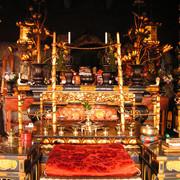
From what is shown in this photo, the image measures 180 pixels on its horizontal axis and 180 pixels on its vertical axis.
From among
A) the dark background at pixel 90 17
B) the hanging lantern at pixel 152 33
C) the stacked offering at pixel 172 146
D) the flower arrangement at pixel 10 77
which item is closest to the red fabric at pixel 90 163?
the stacked offering at pixel 172 146

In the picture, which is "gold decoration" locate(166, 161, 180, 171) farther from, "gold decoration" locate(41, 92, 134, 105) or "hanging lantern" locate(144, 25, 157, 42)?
"hanging lantern" locate(144, 25, 157, 42)

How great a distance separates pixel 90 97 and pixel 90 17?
3.23 m

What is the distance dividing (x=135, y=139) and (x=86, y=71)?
2841 millimetres

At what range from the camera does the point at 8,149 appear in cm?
221

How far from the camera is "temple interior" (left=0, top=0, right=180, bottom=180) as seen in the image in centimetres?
213

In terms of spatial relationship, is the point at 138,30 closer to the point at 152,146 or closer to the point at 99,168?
the point at 152,146

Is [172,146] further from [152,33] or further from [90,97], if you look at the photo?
[152,33]

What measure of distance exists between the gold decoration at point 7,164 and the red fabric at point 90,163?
318mm

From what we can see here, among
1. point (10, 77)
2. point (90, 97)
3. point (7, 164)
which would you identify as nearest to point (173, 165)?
point (7, 164)

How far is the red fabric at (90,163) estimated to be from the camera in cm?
201

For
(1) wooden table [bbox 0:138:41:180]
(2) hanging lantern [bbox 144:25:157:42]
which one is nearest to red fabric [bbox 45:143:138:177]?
(1) wooden table [bbox 0:138:41:180]

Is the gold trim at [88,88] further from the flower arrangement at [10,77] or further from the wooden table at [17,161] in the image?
the flower arrangement at [10,77]

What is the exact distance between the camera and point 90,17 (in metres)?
6.48

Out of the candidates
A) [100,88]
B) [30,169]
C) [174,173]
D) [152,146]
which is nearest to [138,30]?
[100,88]
